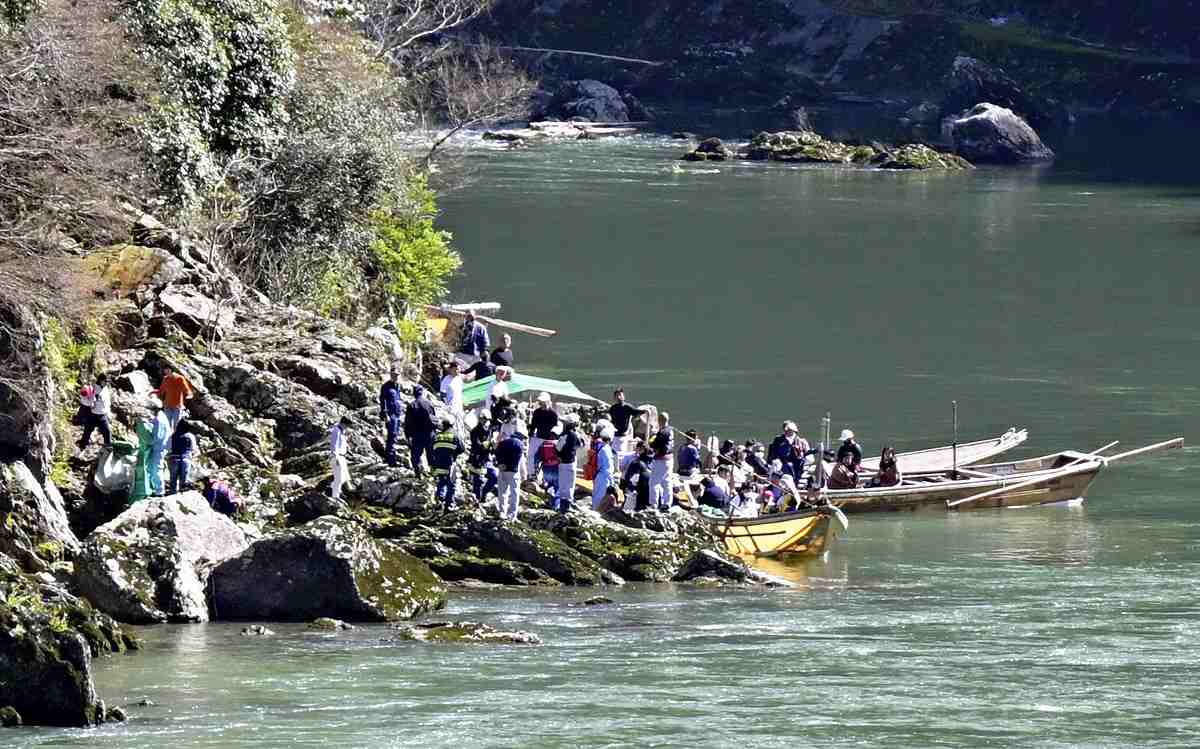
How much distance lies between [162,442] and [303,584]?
3901 millimetres

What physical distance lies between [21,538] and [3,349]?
3.16m

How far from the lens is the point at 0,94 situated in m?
30.9

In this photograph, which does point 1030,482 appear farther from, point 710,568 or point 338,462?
point 338,462

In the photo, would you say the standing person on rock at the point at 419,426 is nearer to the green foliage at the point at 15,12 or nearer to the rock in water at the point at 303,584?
the rock in water at the point at 303,584

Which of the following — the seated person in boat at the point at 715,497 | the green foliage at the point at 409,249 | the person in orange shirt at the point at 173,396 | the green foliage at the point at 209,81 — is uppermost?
the green foliage at the point at 209,81

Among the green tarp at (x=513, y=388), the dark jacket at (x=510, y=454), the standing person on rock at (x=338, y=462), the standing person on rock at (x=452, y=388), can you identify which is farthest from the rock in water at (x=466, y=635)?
the green tarp at (x=513, y=388)

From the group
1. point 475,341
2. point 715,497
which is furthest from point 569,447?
point 475,341

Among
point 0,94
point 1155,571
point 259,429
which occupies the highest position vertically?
point 0,94

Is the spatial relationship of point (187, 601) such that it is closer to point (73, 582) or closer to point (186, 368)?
point (73, 582)

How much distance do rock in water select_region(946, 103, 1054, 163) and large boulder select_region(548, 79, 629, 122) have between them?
23.7m

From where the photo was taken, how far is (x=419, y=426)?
1260 inches

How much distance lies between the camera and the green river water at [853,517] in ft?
76.7

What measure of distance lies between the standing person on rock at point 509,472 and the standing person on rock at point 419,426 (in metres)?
1.10

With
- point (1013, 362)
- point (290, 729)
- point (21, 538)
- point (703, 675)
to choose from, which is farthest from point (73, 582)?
point (1013, 362)
